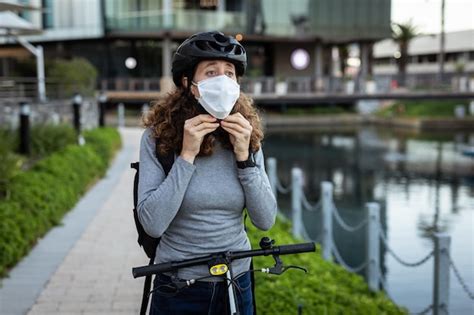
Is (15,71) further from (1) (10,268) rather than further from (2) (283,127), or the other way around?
(1) (10,268)

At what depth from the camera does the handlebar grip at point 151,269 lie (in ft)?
7.86

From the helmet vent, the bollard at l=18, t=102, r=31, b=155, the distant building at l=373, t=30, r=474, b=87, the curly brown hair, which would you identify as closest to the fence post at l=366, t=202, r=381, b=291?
the curly brown hair

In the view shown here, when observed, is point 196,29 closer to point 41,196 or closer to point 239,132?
point 41,196

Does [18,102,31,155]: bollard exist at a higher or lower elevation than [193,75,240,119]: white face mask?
lower

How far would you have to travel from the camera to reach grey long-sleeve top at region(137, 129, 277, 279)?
8.22ft

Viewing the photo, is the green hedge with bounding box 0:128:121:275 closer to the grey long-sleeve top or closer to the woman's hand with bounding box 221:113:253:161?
the grey long-sleeve top

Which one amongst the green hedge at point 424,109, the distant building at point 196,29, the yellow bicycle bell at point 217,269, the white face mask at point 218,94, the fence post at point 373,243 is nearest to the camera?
the white face mask at point 218,94

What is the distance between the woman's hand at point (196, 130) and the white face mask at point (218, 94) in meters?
0.05

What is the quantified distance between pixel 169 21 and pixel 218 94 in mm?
38694

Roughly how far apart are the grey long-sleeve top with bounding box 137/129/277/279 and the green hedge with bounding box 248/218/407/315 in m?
2.53

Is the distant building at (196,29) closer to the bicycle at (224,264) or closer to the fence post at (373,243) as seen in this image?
the fence post at (373,243)

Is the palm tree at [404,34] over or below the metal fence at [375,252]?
over

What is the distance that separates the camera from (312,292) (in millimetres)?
5688

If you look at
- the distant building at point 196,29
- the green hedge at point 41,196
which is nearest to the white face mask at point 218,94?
the green hedge at point 41,196
